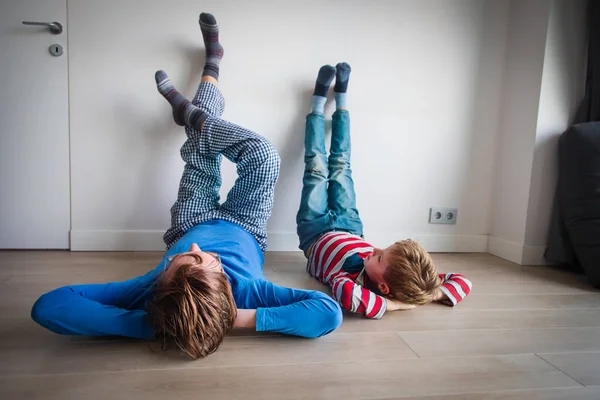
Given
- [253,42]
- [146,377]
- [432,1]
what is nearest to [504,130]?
[432,1]

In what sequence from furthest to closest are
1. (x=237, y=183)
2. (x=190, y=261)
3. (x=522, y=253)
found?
(x=522, y=253), (x=237, y=183), (x=190, y=261)

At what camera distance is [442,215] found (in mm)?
2266

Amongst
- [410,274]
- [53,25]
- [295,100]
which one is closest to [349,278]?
[410,274]

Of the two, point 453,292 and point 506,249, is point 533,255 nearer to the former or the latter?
point 506,249

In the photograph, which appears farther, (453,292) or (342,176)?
(342,176)

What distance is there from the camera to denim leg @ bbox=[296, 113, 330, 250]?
1.84 meters

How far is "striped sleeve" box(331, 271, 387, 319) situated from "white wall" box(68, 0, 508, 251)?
2.82 feet

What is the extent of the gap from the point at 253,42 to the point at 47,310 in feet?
4.92

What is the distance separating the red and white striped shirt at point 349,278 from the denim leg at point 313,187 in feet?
0.27

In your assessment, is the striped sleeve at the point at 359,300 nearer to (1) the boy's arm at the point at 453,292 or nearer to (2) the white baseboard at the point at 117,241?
(1) the boy's arm at the point at 453,292

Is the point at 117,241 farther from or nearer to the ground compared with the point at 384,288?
nearer to the ground

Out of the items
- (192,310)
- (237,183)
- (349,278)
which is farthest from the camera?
(237,183)

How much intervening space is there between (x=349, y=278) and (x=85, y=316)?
33.3 inches

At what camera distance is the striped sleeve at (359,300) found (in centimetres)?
128
